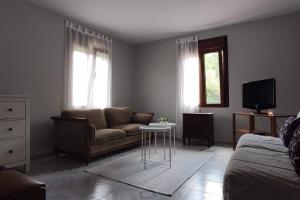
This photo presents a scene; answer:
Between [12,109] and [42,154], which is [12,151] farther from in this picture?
[42,154]

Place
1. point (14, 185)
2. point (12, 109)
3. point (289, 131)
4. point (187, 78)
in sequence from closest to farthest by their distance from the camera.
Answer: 1. point (14, 185)
2. point (289, 131)
3. point (12, 109)
4. point (187, 78)

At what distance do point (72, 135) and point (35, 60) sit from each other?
1381 mm

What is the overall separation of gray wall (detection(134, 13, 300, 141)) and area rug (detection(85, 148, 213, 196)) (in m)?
1.62

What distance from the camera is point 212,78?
443cm

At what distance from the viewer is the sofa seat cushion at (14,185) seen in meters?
1.04

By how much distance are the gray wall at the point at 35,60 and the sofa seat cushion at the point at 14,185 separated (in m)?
2.11

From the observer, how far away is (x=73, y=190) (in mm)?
2041

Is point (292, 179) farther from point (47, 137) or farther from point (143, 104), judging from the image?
point (143, 104)

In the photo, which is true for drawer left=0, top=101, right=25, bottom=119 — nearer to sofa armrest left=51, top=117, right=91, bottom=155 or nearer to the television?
sofa armrest left=51, top=117, right=91, bottom=155

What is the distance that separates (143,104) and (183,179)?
3.21 metres

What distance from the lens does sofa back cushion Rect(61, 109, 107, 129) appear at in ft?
10.6

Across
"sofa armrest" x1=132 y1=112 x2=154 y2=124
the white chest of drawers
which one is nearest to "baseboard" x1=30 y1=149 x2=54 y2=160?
the white chest of drawers

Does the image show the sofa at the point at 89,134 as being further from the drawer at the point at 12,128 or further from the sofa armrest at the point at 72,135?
the drawer at the point at 12,128

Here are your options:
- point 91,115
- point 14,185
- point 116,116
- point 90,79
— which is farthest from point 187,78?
point 14,185
